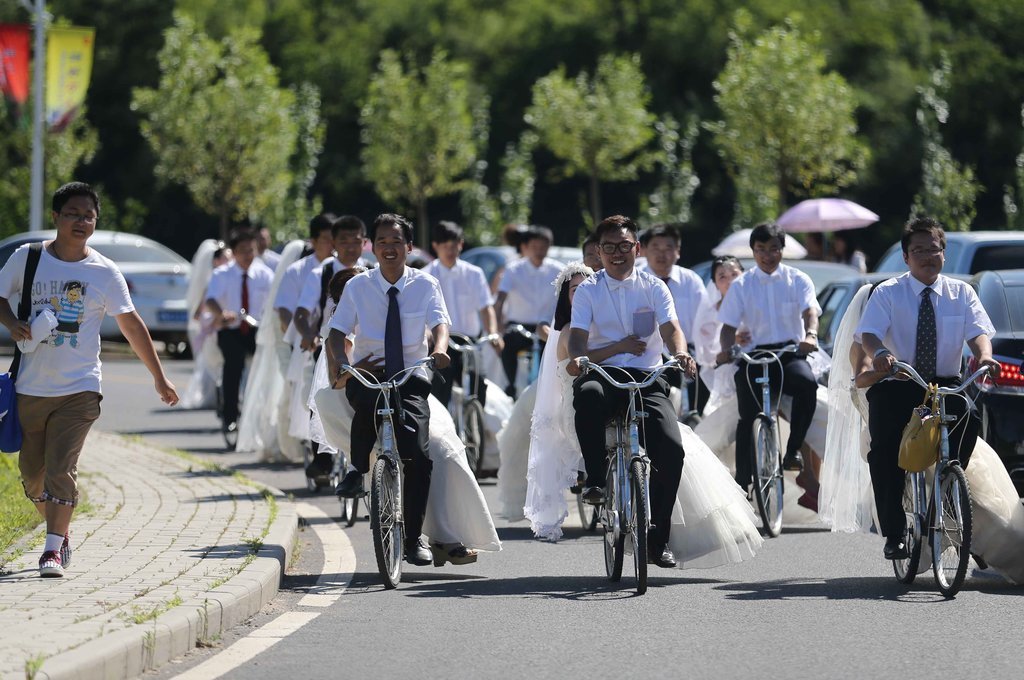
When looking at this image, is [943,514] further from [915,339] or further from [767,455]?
[767,455]

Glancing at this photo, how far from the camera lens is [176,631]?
7.14 metres

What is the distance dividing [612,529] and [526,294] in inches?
284

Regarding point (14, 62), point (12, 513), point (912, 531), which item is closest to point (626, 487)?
point (912, 531)

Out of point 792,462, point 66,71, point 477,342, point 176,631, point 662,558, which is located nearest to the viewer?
point 176,631

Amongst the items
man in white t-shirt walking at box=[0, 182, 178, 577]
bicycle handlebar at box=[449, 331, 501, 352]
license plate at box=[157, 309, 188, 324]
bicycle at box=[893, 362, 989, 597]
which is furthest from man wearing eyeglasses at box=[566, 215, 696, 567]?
license plate at box=[157, 309, 188, 324]

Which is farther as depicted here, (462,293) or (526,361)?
(526,361)

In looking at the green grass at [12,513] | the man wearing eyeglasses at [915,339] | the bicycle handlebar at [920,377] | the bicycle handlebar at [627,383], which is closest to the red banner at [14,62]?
the green grass at [12,513]

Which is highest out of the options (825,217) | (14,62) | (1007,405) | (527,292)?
(14,62)

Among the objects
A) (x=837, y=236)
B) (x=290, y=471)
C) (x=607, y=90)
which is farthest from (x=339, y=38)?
(x=290, y=471)

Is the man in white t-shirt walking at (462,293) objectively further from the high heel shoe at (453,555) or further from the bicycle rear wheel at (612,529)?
the bicycle rear wheel at (612,529)

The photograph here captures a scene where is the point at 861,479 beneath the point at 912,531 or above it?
above

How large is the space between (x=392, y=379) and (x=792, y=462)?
3.59m

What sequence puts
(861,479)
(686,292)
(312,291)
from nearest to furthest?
(861,479), (686,292), (312,291)

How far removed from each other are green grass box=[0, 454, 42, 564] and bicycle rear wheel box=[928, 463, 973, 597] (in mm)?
4571
